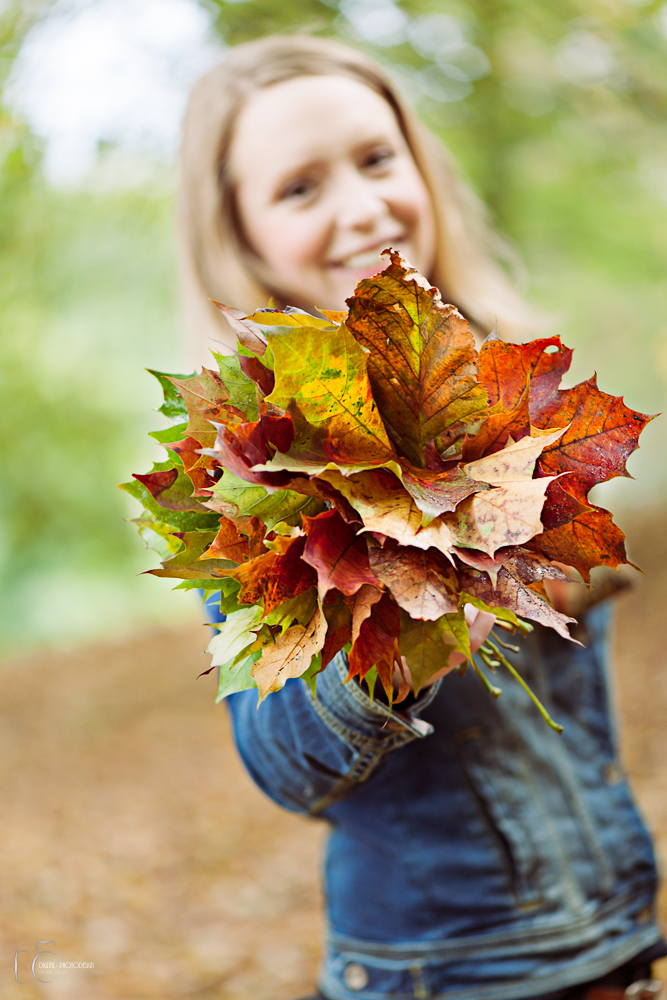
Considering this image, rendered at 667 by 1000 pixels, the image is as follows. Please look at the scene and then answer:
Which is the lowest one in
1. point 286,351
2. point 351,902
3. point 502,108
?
point 351,902

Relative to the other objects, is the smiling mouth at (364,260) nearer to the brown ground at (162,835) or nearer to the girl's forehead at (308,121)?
the girl's forehead at (308,121)

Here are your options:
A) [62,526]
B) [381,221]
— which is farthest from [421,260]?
[62,526]

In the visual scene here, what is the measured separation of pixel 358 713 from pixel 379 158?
43.0 inches

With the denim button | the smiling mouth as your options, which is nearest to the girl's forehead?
the smiling mouth

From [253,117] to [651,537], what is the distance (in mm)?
6214

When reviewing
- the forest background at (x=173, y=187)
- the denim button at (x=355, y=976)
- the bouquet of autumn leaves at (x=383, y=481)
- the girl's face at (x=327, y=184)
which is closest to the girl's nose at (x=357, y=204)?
the girl's face at (x=327, y=184)

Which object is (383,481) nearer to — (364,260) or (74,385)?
(364,260)

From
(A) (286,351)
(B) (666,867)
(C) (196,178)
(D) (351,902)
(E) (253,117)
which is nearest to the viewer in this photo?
(A) (286,351)

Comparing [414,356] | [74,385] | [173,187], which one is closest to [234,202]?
[414,356]

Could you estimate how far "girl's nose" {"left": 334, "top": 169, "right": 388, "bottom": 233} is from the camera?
54.9 inches

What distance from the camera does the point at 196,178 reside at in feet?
5.67

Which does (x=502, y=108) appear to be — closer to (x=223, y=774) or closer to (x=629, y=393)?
(x=223, y=774)

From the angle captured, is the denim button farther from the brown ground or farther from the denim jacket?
the brown ground

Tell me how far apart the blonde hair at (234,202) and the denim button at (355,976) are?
4.06 feet
